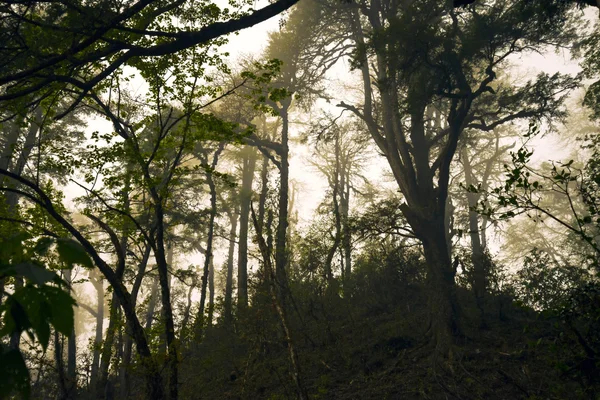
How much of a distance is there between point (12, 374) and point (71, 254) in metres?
0.33

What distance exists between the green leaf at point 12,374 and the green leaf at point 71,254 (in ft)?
0.84

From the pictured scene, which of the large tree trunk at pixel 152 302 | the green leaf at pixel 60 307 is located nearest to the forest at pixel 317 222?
the green leaf at pixel 60 307

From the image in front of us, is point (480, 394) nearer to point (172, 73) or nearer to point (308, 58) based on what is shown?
point (172, 73)

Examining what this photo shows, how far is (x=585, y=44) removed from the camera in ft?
40.2

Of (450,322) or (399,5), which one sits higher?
(399,5)

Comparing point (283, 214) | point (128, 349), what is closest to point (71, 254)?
point (128, 349)

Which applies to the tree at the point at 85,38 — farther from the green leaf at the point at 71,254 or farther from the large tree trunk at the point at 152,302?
the large tree trunk at the point at 152,302

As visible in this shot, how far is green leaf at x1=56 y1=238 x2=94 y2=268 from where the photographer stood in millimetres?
1159

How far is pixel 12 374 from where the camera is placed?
3.22 ft

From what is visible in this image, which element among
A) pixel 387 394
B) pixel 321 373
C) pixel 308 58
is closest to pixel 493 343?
pixel 387 394

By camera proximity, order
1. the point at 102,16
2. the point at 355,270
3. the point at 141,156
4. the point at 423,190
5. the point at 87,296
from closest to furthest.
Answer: the point at 102,16
the point at 141,156
the point at 423,190
the point at 355,270
the point at 87,296

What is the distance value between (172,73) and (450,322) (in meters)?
8.71

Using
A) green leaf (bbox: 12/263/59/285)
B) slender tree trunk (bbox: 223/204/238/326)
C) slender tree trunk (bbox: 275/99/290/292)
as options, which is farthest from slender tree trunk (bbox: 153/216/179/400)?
slender tree trunk (bbox: 275/99/290/292)

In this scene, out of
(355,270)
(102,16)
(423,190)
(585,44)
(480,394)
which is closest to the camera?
(102,16)
